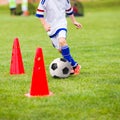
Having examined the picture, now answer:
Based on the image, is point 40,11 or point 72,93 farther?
point 40,11

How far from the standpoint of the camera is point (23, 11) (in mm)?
32250

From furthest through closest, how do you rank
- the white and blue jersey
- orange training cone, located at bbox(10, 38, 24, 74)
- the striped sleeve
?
orange training cone, located at bbox(10, 38, 24, 74), the white and blue jersey, the striped sleeve

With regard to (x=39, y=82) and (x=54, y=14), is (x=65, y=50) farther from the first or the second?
(x=39, y=82)

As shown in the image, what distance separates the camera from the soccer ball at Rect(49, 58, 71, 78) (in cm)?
812

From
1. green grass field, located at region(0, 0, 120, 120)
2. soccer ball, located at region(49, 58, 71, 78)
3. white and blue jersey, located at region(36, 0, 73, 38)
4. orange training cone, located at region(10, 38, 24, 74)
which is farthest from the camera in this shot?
orange training cone, located at region(10, 38, 24, 74)

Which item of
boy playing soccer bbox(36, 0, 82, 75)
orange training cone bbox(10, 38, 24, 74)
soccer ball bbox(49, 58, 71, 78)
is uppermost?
boy playing soccer bbox(36, 0, 82, 75)

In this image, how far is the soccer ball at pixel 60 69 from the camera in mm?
8117

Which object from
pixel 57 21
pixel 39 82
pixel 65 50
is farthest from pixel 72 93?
pixel 57 21

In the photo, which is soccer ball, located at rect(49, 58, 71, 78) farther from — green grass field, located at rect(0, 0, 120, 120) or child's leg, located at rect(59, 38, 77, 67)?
child's leg, located at rect(59, 38, 77, 67)

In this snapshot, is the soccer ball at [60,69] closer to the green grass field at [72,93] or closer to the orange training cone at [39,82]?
the green grass field at [72,93]

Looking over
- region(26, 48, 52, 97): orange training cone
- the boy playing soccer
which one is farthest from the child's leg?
region(26, 48, 52, 97): orange training cone

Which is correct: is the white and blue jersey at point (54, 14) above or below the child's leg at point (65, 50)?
above

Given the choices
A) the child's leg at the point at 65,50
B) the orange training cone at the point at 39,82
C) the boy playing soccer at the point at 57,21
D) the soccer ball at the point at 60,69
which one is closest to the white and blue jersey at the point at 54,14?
the boy playing soccer at the point at 57,21

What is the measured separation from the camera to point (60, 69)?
8.10 m
